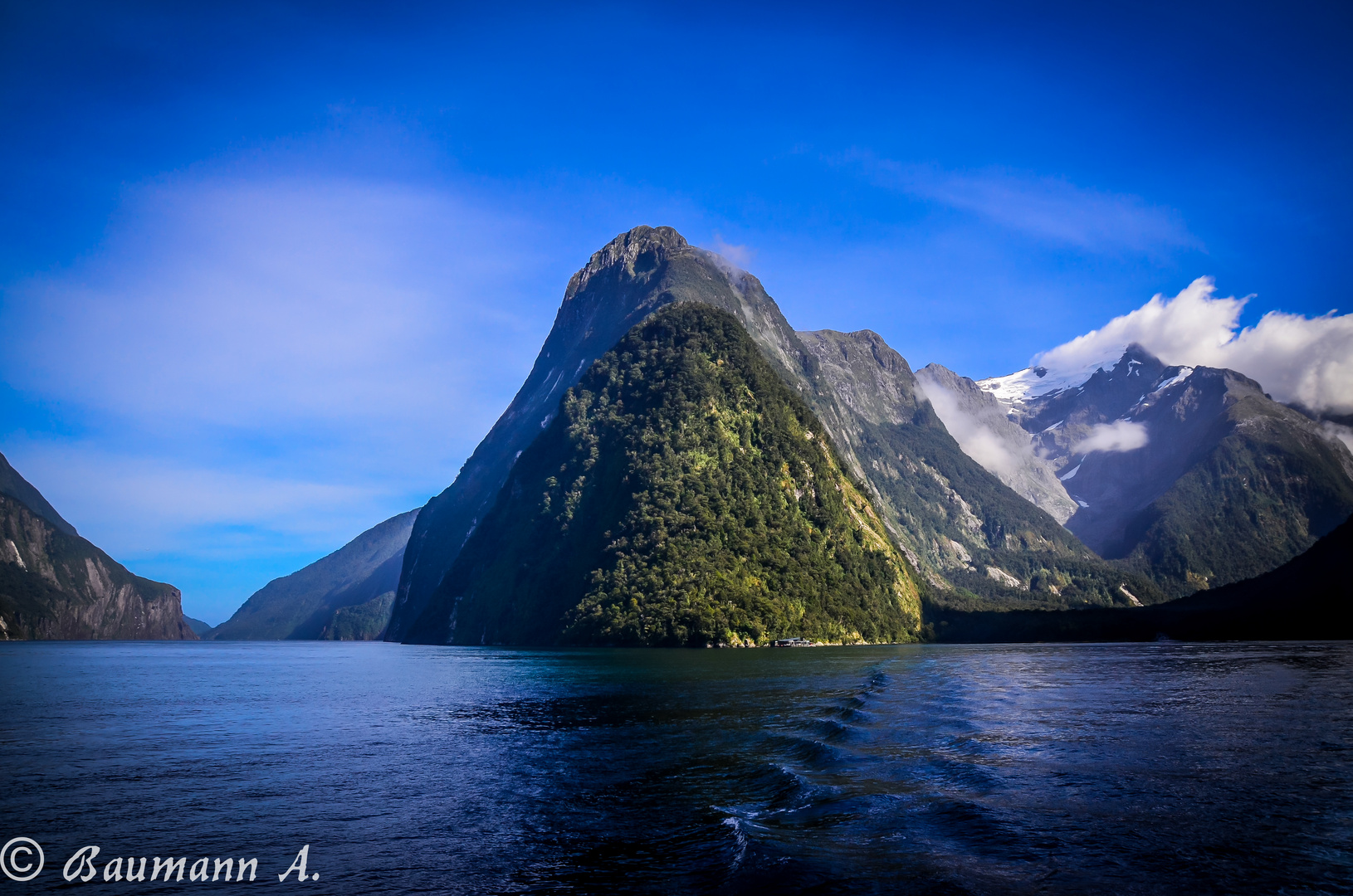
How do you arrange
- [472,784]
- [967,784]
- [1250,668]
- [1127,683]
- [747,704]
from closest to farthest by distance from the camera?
[967,784] < [472,784] < [747,704] < [1127,683] < [1250,668]

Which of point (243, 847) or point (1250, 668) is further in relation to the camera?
point (1250, 668)

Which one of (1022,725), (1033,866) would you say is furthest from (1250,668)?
(1033,866)

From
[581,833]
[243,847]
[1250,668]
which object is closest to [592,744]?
Result: [581,833]

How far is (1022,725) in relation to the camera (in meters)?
54.5

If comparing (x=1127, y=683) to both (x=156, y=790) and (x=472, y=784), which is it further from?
(x=156, y=790)

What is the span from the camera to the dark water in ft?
82.1

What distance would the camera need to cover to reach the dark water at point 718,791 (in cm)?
2502

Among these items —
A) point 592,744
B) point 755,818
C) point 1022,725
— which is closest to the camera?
point 755,818

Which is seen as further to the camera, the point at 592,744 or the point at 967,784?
the point at 592,744

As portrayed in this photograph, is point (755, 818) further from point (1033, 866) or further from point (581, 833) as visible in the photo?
point (1033, 866)

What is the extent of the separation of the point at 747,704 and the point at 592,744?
21.9 metres

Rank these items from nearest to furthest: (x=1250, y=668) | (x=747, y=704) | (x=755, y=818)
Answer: (x=755, y=818), (x=747, y=704), (x=1250, y=668)

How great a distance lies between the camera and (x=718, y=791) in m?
36.0

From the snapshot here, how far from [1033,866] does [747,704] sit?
44.6 metres
